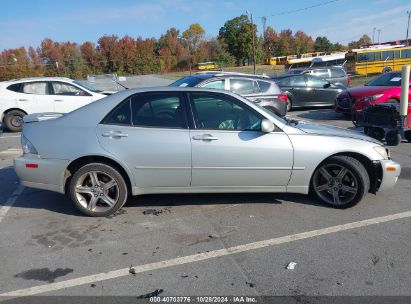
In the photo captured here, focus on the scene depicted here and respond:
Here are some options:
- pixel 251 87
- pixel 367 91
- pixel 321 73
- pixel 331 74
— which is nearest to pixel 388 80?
pixel 367 91

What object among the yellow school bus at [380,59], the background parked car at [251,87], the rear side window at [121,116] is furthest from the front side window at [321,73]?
the yellow school bus at [380,59]

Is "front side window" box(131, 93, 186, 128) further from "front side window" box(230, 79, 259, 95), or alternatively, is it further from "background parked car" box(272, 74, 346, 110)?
"background parked car" box(272, 74, 346, 110)

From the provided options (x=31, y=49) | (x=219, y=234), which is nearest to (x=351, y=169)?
(x=219, y=234)

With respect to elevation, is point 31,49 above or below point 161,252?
above

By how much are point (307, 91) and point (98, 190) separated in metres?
11.9

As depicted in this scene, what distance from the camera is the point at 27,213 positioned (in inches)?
188

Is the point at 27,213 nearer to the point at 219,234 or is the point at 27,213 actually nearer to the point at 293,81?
the point at 219,234

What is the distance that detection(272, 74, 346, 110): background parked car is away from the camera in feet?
48.4

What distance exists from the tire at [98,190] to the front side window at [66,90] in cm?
797

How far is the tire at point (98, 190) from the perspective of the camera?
14.6ft

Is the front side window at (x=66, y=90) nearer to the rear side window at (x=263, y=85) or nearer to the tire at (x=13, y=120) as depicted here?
the tire at (x=13, y=120)

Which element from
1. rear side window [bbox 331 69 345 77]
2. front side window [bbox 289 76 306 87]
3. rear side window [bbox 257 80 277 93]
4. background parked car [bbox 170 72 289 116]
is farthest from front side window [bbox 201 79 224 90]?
rear side window [bbox 331 69 345 77]

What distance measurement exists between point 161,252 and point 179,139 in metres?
1.32

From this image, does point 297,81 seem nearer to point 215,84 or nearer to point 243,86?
point 243,86
